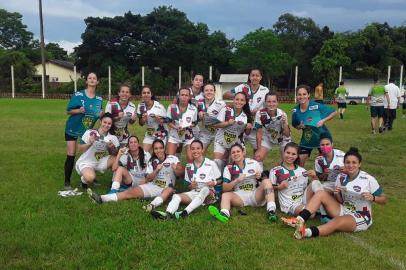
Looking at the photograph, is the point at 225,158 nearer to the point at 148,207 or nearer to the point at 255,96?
the point at 255,96

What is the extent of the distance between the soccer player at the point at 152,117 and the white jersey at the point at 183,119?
0.59 ft

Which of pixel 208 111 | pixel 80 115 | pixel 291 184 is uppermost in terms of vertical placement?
pixel 208 111

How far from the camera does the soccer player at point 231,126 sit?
7.18 m

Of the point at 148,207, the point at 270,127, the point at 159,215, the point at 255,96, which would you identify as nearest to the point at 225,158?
the point at 270,127

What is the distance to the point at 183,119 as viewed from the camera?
24.6 ft

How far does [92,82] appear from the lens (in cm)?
747

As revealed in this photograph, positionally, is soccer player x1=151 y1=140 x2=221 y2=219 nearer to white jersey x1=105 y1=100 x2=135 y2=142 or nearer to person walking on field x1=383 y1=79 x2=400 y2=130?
white jersey x1=105 y1=100 x2=135 y2=142

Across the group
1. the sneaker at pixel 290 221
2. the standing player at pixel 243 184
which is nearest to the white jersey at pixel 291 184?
the standing player at pixel 243 184

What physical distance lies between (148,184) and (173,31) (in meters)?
51.6

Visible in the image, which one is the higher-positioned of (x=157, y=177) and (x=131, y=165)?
(x=131, y=165)

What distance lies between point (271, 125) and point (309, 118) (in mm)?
652

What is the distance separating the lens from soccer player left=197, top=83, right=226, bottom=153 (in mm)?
7437

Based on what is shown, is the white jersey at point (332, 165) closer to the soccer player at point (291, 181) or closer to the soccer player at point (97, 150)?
the soccer player at point (291, 181)

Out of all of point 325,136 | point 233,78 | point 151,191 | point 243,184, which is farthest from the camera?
point 233,78
